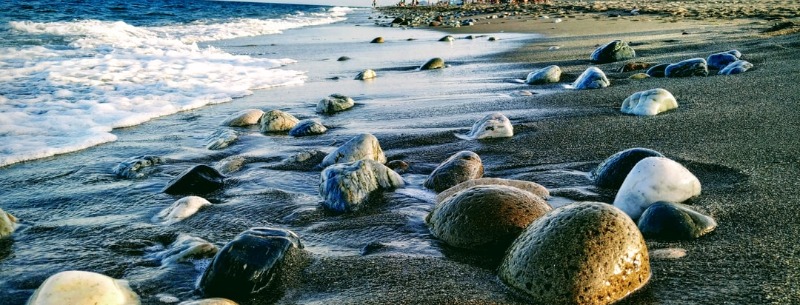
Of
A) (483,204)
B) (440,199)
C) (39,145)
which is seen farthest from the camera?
(39,145)

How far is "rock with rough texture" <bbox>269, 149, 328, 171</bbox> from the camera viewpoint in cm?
304

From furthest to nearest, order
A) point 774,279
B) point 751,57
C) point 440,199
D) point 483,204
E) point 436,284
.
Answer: point 751,57
point 440,199
point 483,204
point 436,284
point 774,279

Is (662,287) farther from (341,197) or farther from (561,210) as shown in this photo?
(341,197)

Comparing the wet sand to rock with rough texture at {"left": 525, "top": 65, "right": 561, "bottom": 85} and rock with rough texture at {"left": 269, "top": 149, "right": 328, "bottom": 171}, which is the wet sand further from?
rock with rough texture at {"left": 269, "top": 149, "right": 328, "bottom": 171}

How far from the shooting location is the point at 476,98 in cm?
483

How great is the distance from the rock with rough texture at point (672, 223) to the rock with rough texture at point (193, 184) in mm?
1945

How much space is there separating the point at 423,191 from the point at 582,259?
120 centimetres

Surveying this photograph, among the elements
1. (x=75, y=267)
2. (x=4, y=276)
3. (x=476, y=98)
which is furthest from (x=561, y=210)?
(x=476, y=98)

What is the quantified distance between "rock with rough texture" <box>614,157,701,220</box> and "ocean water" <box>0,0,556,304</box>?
692 millimetres

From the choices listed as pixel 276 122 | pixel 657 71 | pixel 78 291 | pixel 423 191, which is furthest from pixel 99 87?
pixel 657 71

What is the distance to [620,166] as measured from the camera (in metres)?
2.33

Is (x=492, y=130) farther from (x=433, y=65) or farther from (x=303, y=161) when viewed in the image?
(x=433, y=65)

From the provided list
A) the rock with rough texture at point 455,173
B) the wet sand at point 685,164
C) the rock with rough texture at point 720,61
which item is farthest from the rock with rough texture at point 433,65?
the rock with rough texture at point 455,173

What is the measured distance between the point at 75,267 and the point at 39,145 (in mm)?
2286
